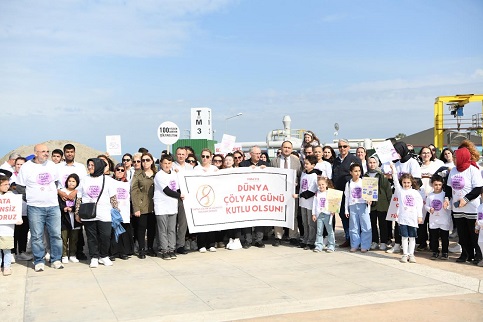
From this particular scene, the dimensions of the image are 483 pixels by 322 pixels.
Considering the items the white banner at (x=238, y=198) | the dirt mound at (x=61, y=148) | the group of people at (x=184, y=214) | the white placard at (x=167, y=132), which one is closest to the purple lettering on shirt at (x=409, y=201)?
the group of people at (x=184, y=214)

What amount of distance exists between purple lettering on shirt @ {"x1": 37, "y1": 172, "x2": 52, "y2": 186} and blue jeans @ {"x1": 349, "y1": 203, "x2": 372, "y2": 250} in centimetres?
515

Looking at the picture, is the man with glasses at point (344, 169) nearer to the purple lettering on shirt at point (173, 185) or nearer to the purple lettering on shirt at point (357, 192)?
the purple lettering on shirt at point (357, 192)

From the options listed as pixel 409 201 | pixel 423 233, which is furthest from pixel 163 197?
pixel 423 233

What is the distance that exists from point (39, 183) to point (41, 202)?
0.30m

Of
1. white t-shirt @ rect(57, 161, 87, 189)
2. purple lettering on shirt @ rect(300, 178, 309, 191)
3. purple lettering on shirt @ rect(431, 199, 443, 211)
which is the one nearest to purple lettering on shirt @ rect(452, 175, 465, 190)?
purple lettering on shirt @ rect(431, 199, 443, 211)

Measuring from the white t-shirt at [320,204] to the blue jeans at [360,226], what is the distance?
533 millimetres

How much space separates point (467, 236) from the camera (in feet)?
27.2

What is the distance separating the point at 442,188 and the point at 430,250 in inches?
51.3

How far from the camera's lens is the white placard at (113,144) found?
13.9 metres

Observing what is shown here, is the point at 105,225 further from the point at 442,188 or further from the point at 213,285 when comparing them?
the point at 442,188

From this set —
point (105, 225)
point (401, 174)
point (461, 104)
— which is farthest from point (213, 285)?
point (461, 104)

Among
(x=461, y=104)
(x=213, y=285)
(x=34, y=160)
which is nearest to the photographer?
(x=213, y=285)

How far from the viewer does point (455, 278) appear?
7.07m

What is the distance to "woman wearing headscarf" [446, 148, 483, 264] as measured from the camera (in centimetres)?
812
